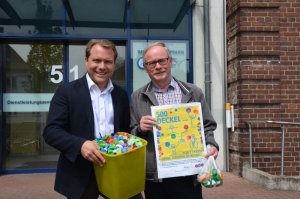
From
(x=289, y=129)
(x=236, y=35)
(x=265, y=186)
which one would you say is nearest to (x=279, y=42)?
(x=236, y=35)

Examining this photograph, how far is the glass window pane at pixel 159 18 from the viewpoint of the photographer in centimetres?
710

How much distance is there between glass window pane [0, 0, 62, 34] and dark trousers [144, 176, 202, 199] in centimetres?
530

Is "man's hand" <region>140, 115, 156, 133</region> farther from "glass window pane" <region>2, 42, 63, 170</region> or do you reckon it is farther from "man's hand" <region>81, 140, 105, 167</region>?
"glass window pane" <region>2, 42, 63, 170</region>

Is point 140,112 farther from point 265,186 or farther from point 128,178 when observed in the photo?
point 265,186

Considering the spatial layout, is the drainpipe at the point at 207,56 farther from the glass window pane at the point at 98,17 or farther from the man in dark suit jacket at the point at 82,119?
the man in dark suit jacket at the point at 82,119

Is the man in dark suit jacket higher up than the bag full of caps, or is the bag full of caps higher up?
the man in dark suit jacket

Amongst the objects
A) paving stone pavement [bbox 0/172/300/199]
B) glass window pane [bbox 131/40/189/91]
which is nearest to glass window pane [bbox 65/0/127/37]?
glass window pane [bbox 131/40/189/91]

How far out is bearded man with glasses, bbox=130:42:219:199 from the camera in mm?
2309

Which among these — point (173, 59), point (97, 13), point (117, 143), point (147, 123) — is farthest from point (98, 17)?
point (117, 143)

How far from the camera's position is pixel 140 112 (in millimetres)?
2371

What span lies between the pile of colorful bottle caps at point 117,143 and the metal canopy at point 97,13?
17.1 ft

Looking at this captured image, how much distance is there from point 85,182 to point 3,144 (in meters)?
5.34

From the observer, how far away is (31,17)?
689cm

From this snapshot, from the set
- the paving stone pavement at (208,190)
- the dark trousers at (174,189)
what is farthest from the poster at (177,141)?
the paving stone pavement at (208,190)
